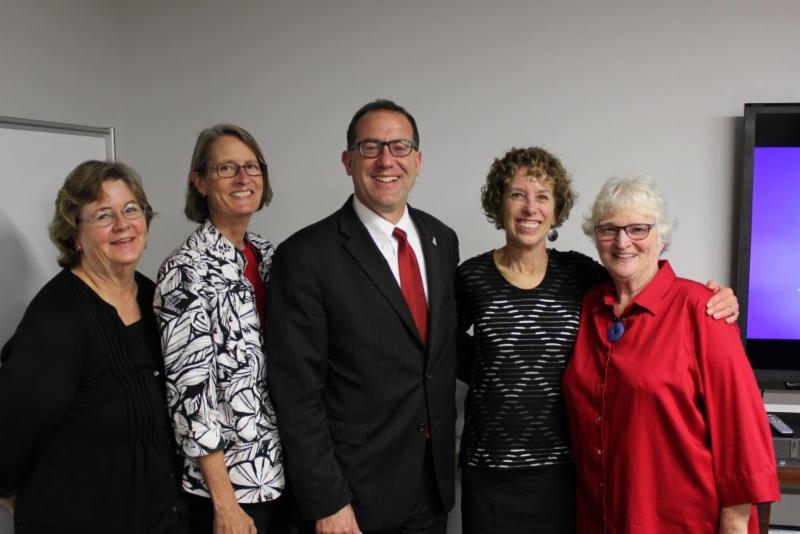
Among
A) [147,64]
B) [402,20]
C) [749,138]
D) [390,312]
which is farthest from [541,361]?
[147,64]

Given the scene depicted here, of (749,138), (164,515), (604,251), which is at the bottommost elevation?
(164,515)

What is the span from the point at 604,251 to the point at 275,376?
93 cm

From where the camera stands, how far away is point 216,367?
1.59 meters

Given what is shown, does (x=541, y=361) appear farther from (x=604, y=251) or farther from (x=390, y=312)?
(x=390, y=312)

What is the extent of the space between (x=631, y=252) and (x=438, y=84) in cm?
119

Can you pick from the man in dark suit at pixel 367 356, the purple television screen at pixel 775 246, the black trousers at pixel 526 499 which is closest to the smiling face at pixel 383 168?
the man in dark suit at pixel 367 356

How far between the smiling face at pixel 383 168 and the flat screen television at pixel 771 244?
1322 mm

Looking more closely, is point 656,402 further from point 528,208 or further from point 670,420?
point 528,208

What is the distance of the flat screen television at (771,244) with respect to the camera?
2.21 m

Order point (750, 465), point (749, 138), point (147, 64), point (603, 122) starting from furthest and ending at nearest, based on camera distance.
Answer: point (147, 64)
point (603, 122)
point (749, 138)
point (750, 465)

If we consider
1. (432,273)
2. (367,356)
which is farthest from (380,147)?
(367,356)

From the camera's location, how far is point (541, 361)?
1743 mm

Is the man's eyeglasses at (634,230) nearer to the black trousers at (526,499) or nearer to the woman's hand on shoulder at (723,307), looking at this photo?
the woman's hand on shoulder at (723,307)

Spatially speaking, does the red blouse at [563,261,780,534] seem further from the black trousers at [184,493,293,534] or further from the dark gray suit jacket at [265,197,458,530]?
the black trousers at [184,493,293,534]
